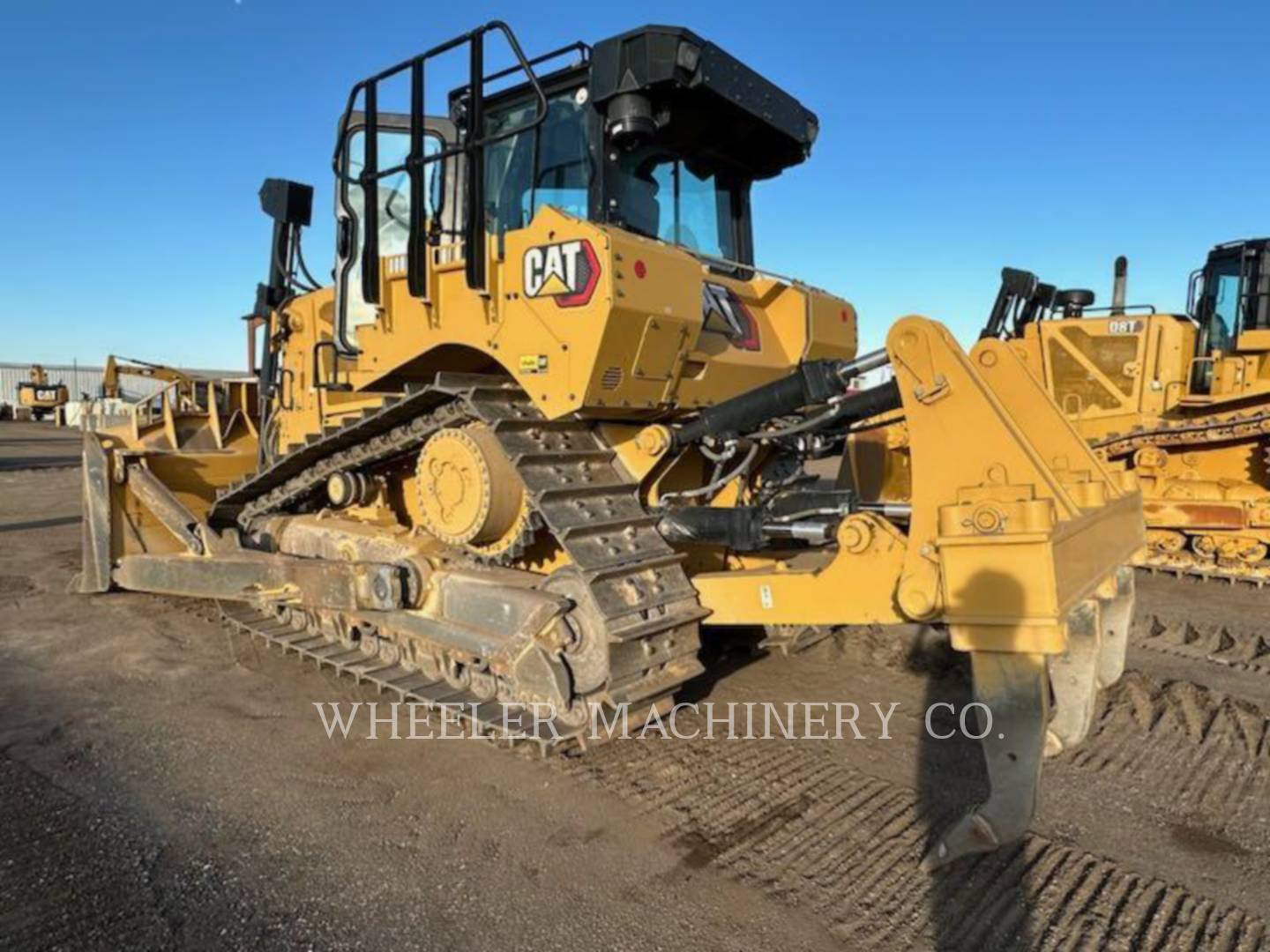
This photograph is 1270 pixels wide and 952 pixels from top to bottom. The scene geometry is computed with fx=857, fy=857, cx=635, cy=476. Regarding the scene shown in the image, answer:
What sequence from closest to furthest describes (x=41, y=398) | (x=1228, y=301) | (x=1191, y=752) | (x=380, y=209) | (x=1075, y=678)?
(x=1075, y=678) < (x=1191, y=752) < (x=380, y=209) < (x=1228, y=301) < (x=41, y=398)

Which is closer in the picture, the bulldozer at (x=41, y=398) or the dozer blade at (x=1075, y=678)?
the dozer blade at (x=1075, y=678)

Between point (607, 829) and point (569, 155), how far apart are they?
3.19 metres

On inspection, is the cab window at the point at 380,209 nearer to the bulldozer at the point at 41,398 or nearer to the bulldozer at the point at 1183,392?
the bulldozer at the point at 1183,392

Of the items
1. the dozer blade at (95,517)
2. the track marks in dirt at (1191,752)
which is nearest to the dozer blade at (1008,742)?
the track marks in dirt at (1191,752)

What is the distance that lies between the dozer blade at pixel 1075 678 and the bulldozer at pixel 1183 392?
5.98 meters

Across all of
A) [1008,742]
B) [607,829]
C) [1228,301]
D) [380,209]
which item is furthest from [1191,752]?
[1228,301]

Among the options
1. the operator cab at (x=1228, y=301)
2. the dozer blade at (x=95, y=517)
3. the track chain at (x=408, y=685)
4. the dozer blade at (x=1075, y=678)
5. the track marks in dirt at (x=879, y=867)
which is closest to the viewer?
the track marks in dirt at (x=879, y=867)

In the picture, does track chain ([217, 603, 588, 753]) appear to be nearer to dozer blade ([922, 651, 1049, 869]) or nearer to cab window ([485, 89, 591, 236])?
dozer blade ([922, 651, 1049, 869])

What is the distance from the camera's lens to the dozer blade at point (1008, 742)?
268cm

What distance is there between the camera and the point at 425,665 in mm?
4312

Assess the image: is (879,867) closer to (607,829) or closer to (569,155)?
(607,829)

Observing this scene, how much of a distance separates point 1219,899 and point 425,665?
3361mm

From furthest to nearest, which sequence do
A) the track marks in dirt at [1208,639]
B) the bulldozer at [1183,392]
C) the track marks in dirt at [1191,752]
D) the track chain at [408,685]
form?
1. the bulldozer at [1183,392]
2. the track marks in dirt at [1208,639]
3. the track chain at [408,685]
4. the track marks in dirt at [1191,752]

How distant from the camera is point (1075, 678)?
128 inches
